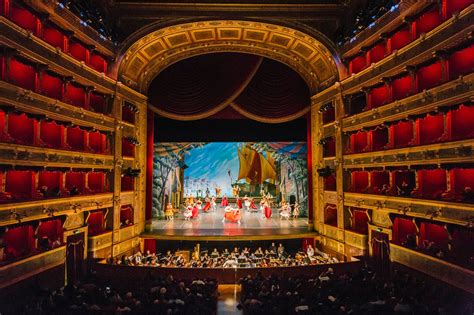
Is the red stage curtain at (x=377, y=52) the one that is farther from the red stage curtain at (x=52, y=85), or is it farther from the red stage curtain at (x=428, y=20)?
the red stage curtain at (x=52, y=85)

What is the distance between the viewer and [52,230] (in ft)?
40.6

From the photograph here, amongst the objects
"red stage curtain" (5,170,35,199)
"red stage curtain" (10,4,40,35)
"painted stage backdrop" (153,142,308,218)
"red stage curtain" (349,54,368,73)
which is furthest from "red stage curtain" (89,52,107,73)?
"red stage curtain" (349,54,368,73)

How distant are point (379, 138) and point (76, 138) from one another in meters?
14.0

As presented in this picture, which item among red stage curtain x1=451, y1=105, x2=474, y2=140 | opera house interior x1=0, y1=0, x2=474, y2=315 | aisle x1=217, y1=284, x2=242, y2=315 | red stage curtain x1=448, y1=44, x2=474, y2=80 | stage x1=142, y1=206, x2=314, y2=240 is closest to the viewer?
opera house interior x1=0, y1=0, x2=474, y2=315

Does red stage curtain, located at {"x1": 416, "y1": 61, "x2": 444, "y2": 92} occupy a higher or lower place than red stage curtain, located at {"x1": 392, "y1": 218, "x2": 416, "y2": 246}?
higher

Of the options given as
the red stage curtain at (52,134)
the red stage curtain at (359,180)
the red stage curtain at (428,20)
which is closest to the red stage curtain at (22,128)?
the red stage curtain at (52,134)

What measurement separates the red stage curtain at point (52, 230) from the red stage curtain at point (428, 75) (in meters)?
14.8

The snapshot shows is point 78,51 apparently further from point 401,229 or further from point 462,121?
point 401,229

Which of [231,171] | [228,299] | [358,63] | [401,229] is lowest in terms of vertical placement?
[228,299]

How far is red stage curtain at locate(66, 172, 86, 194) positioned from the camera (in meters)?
13.5

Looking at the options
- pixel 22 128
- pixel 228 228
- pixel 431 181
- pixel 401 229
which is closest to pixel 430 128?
pixel 431 181

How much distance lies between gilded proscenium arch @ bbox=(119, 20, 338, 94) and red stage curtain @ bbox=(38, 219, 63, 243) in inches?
302

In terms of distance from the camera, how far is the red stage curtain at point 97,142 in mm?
15000

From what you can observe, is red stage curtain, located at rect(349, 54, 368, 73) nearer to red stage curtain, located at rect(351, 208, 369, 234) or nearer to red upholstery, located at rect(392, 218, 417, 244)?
red stage curtain, located at rect(351, 208, 369, 234)
